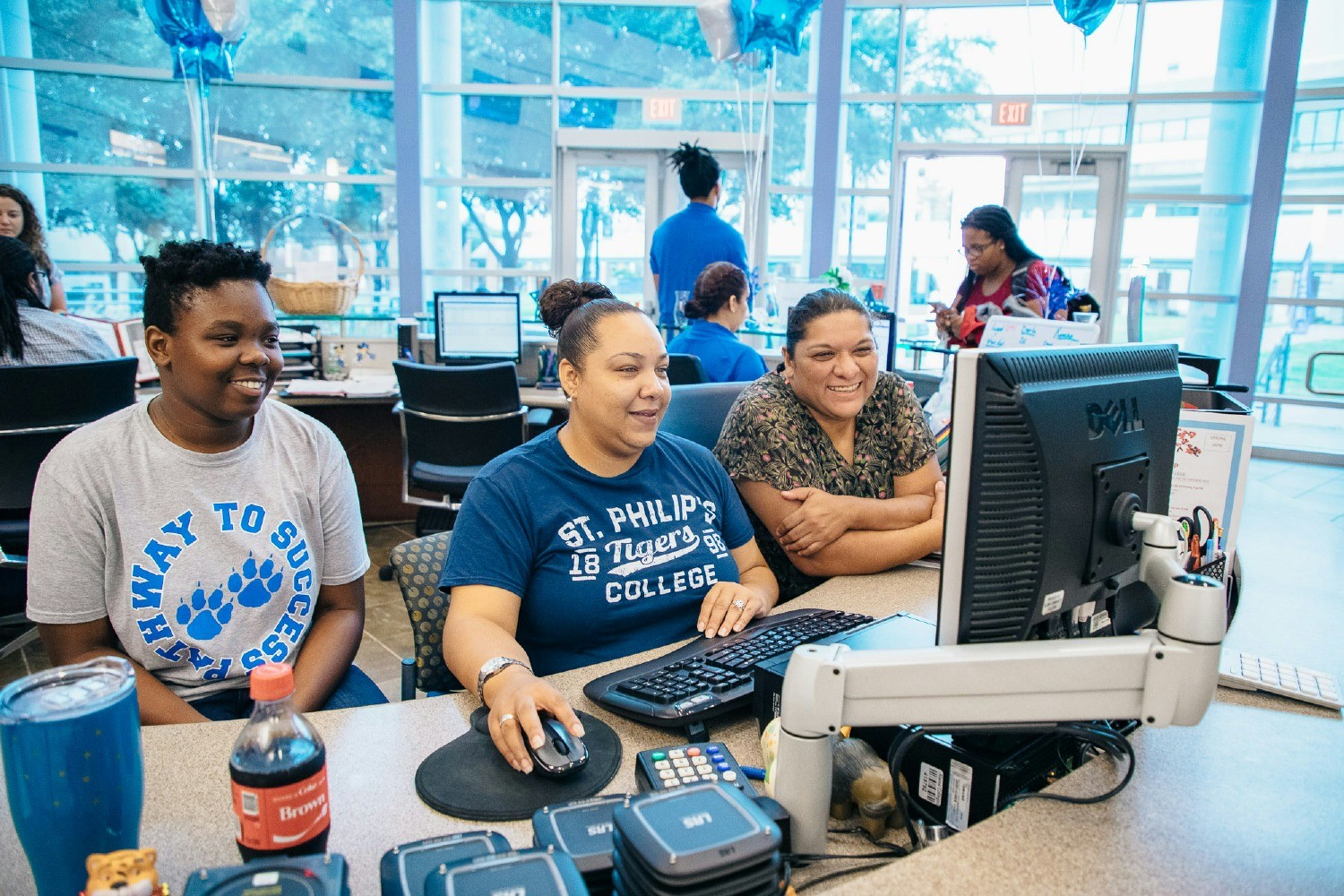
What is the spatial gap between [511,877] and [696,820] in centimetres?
16

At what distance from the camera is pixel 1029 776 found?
3.25ft

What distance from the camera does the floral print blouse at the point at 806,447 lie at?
75.4 inches

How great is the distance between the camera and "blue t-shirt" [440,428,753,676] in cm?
143

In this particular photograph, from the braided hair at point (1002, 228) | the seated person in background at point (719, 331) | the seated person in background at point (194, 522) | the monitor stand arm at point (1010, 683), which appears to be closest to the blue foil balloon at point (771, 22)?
the braided hair at point (1002, 228)

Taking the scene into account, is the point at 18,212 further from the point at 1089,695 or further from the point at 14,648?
the point at 1089,695

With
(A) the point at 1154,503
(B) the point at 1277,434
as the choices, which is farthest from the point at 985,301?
(B) the point at 1277,434

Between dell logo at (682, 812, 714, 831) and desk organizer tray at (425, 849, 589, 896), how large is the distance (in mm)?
102

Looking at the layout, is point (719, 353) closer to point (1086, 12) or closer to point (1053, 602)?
point (1053, 602)

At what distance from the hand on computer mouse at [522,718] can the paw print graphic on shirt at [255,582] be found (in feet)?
1.92

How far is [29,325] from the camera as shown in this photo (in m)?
2.92

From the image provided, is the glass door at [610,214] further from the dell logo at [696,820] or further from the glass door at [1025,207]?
the dell logo at [696,820]

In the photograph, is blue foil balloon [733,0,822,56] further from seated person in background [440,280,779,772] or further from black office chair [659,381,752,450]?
seated person in background [440,280,779,772]

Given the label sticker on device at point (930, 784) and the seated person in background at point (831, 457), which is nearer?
the label sticker on device at point (930, 784)

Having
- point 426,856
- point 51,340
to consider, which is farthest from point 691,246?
point 426,856
